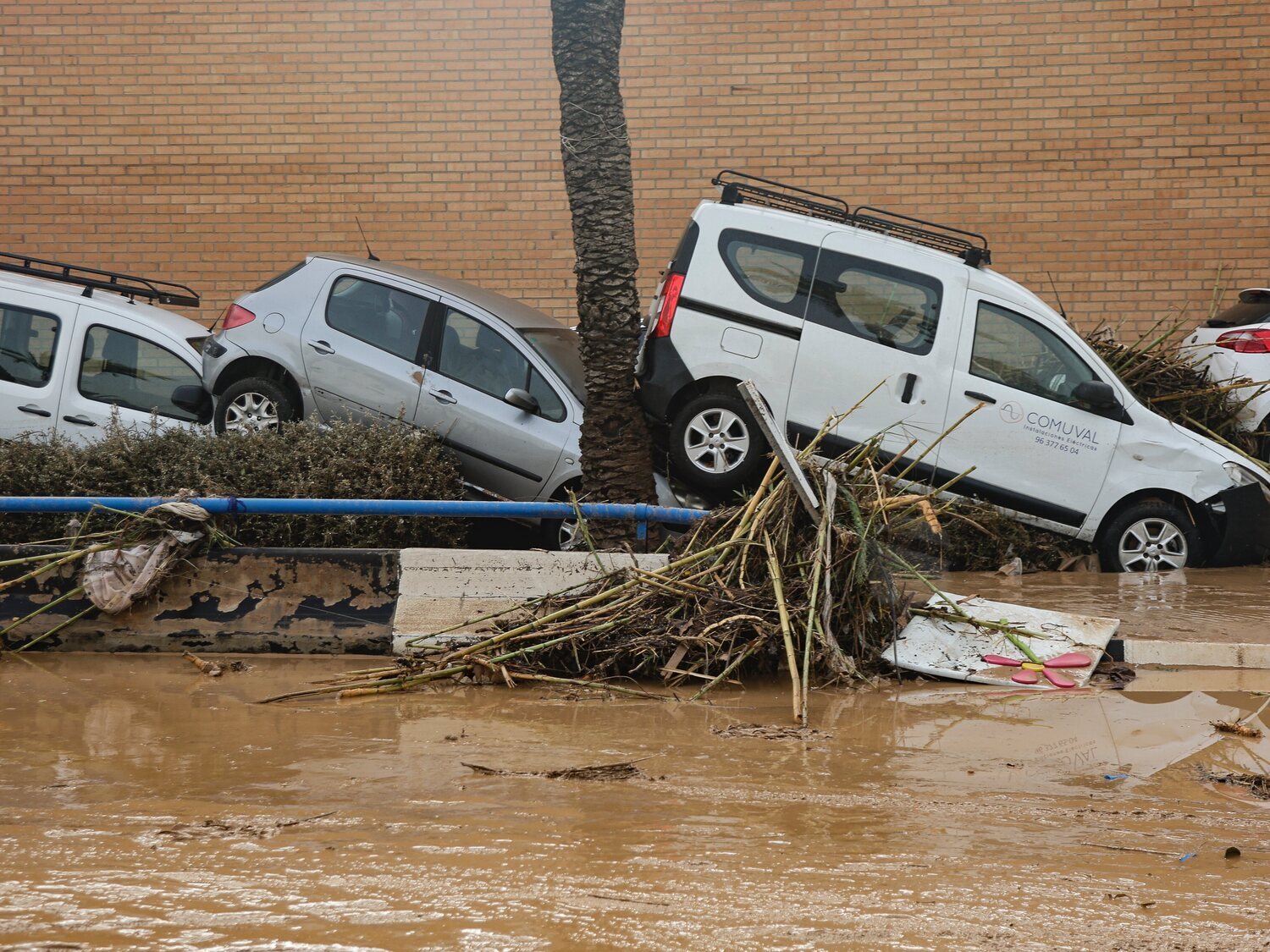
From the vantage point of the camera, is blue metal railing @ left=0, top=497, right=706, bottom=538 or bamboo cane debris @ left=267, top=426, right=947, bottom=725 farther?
blue metal railing @ left=0, top=497, right=706, bottom=538

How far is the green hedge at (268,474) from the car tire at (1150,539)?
453cm

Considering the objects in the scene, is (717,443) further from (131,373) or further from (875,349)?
(131,373)

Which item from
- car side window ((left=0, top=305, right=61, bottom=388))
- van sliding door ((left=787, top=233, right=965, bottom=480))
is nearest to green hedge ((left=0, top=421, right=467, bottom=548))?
car side window ((left=0, top=305, right=61, bottom=388))

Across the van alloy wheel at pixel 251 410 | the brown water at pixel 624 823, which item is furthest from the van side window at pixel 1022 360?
the van alloy wheel at pixel 251 410

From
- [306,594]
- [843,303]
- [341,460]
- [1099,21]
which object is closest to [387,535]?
[341,460]

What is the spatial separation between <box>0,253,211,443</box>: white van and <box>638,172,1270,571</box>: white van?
3.63m

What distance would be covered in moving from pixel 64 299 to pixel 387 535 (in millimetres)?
3668

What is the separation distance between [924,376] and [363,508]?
4.13 m

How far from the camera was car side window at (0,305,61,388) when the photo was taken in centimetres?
911

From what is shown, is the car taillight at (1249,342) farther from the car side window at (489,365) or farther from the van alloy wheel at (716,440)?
the car side window at (489,365)

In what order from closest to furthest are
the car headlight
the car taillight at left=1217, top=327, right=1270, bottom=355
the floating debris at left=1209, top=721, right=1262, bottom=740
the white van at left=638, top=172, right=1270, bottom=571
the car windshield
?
the floating debris at left=1209, top=721, right=1262, bottom=740, the white van at left=638, top=172, right=1270, bottom=571, the car headlight, the car windshield, the car taillight at left=1217, top=327, right=1270, bottom=355

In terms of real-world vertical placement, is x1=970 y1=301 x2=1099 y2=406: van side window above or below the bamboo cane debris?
above

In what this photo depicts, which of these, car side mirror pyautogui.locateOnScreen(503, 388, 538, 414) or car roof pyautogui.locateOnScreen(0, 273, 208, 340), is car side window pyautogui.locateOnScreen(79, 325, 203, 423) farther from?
car side mirror pyautogui.locateOnScreen(503, 388, 538, 414)

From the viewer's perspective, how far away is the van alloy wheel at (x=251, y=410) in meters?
8.95
